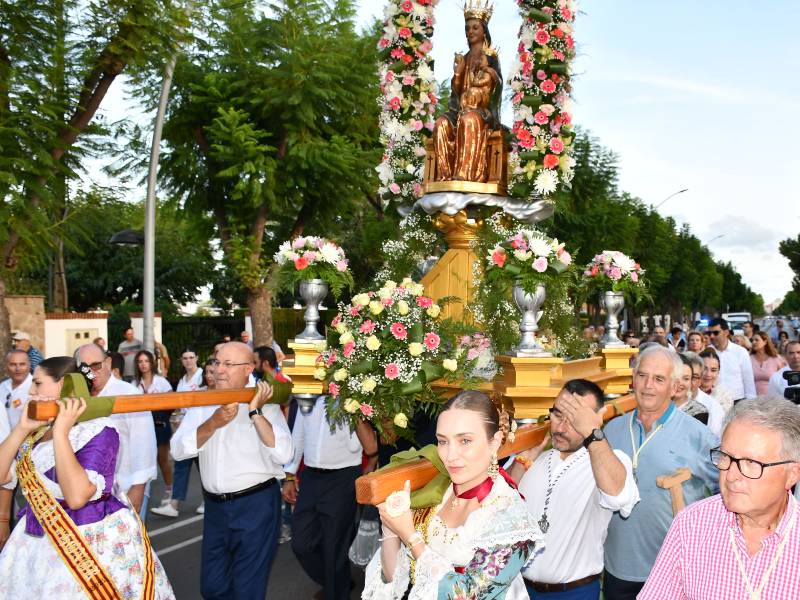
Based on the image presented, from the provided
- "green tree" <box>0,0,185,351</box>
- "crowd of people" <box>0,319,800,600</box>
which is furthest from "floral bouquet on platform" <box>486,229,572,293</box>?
"green tree" <box>0,0,185,351</box>

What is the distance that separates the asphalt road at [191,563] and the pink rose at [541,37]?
5416mm

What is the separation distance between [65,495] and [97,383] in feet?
5.94

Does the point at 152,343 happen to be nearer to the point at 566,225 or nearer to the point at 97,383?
the point at 97,383

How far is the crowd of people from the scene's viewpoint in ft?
8.12

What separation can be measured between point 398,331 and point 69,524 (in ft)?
7.54

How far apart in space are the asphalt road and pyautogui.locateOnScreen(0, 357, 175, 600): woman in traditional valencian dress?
2.70 metres

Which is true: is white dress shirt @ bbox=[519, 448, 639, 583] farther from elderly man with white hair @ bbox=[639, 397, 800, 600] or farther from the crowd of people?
elderly man with white hair @ bbox=[639, 397, 800, 600]

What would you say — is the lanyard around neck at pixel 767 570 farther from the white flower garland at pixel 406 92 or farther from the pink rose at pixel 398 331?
the white flower garland at pixel 406 92

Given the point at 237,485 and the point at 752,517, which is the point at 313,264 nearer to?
the point at 237,485

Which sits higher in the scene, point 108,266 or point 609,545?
point 108,266

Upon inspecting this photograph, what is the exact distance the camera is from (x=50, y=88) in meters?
12.7

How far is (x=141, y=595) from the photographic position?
14.1 feet

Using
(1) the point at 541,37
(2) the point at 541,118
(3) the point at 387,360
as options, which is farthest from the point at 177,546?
(1) the point at 541,37

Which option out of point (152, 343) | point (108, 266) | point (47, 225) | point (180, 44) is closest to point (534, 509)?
point (47, 225)
